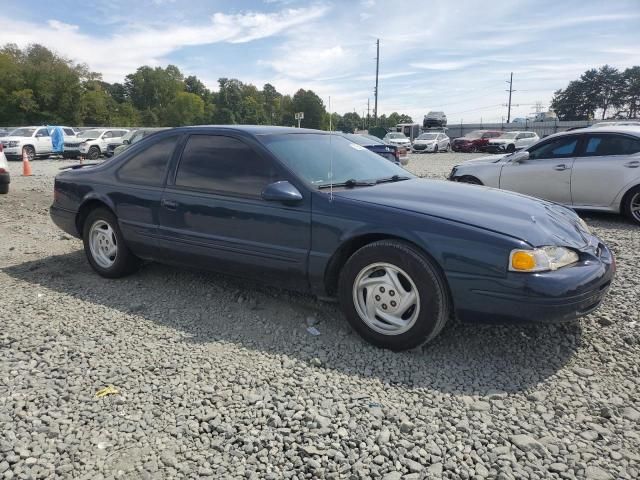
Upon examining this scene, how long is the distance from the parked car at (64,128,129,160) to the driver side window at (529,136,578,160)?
2038 centimetres

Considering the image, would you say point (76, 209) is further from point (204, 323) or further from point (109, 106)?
point (109, 106)

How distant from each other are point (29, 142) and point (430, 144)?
74.5 feet

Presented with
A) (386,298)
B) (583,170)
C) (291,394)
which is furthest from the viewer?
(583,170)

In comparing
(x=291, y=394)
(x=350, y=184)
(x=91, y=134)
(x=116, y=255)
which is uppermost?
(x=91, y=134)

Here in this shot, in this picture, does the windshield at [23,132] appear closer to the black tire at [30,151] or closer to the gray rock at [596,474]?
the black tire at [30,151]

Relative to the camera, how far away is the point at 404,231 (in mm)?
3143

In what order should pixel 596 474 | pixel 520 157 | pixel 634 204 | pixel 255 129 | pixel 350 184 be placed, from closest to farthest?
pixel 596 474
pixel 350 184
pixel 255 129
pixel 634 204
pixel 520 157

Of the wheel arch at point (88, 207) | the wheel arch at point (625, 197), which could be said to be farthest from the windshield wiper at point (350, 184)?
the wheel arch at point (625, 197)

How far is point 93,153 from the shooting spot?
23.3 m

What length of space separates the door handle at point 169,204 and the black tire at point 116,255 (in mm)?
662

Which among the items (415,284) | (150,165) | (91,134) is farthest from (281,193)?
(91,134)

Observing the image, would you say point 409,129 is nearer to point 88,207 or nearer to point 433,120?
point 433,120

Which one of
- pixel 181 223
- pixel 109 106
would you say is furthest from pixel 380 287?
pixel 109 106

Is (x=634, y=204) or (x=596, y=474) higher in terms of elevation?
(x=634, y=204)
